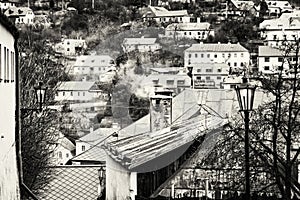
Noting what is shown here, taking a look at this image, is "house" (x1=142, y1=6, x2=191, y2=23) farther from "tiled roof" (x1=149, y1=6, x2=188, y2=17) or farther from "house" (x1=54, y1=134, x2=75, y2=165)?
"house" (x1=54, y1=134, x2=75, y2=165)

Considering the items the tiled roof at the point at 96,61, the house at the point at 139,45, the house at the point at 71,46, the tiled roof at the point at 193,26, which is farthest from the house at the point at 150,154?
the tiled roof at the point at 193,26

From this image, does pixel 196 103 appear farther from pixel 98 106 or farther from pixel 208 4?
pixel 208 4

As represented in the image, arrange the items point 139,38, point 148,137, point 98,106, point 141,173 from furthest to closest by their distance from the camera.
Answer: point 139,38 < point 98,106 < point 148,137 < point 141,173

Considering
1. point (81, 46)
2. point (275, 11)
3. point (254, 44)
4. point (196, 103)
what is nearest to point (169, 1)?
point (275, 11)

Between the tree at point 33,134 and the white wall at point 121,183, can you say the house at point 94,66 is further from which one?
the white wall at point 121,183

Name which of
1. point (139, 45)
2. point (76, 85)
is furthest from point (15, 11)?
point (139, 45)

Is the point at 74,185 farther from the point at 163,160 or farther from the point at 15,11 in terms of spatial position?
the point at 15,11

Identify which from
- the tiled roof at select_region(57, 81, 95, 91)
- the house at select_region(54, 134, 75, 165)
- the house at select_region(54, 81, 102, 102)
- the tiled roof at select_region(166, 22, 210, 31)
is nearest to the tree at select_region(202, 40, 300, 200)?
the house at select_region(54, 134, 75, 165)
